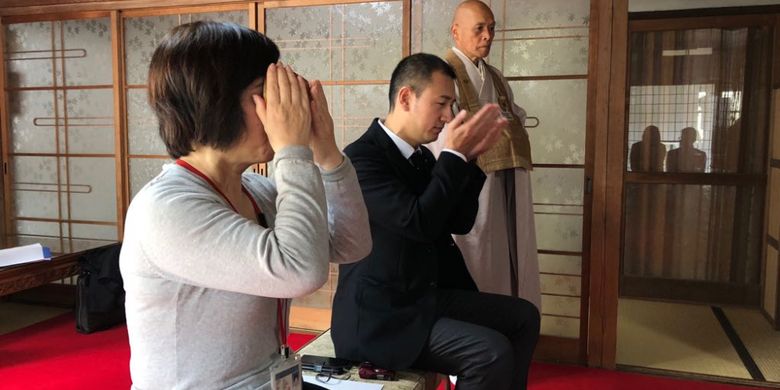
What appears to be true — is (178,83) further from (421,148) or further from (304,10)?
(304,10)

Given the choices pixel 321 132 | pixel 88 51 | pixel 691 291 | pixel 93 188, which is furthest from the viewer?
pixel 691 291

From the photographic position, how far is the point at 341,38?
3.28 m

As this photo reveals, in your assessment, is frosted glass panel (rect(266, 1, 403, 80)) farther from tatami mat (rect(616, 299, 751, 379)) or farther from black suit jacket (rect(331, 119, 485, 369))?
tatami mat (rect(616, 299, 751, 379))

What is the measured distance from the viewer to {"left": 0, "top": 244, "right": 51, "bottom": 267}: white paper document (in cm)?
288

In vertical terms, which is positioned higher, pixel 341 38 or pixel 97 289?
pixel 341 38

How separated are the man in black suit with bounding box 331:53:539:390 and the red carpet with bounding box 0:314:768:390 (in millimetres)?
1196

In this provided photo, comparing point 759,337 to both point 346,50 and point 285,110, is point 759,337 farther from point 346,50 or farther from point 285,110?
point 285,110

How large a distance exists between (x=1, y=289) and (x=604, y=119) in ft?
9.32

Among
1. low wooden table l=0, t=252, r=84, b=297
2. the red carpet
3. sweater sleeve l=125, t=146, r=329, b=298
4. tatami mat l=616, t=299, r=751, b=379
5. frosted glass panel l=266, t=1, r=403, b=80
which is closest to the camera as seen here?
sweater sleeve l=125, t=146, r=329, b=298

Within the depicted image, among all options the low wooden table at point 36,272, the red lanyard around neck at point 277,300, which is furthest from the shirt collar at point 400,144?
the low wooden table at point 36,272

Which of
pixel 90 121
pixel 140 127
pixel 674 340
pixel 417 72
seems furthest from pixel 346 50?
pixel 674 340

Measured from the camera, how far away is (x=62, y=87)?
12.9ft

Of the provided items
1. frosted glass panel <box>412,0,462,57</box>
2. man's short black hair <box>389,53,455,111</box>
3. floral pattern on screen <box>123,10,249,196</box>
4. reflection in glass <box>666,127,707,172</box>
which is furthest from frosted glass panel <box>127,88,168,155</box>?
reflection in glass <box>666,127,707,172</box>

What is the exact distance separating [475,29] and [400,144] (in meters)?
0.94
